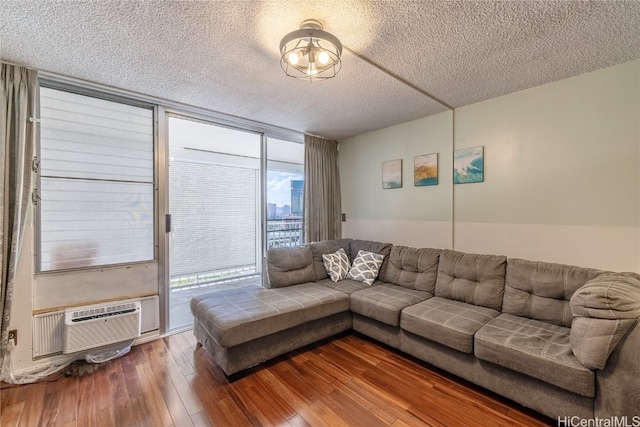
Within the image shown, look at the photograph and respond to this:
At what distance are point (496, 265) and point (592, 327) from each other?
98cm

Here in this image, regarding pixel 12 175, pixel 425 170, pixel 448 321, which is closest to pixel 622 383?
pixel 448 321

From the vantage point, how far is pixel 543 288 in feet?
7.09

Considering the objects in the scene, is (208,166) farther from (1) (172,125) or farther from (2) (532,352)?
(2) (532,352)

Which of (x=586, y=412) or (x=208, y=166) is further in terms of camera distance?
(x=208, y=166)

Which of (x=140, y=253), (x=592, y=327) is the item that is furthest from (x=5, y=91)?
(x=592, y=327)

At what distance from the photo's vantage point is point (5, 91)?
2051mm

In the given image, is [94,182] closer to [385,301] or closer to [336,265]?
[336,265]

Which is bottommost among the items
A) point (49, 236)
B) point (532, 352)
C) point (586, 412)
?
point (586, 412)

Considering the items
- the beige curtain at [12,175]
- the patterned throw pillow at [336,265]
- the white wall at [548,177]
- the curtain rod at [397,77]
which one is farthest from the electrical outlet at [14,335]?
the white wall at [548,177]

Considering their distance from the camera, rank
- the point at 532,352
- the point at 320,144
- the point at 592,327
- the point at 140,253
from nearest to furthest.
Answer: the point at 592,327
the point at 532,352
the point at 140,253
the point at 320,144

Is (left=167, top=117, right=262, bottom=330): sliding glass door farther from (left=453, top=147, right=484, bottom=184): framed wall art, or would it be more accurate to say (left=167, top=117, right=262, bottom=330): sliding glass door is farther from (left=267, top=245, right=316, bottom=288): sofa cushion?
(left=453, top=147, right=484, bottom=184): framed wall art

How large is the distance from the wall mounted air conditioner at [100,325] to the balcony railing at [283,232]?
5.52ft

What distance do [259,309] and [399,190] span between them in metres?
2.35

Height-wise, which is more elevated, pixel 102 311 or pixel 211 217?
pixel 211 217
